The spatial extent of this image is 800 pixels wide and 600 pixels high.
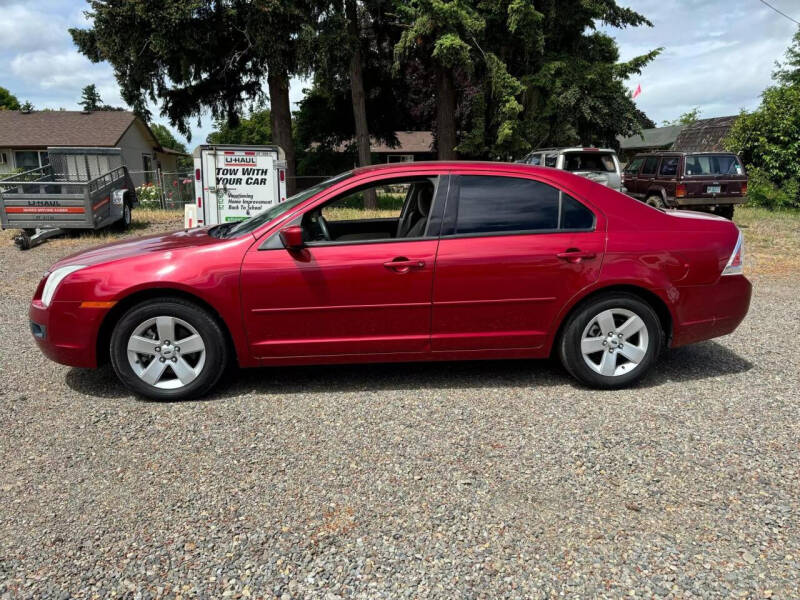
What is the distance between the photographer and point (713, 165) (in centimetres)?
1495

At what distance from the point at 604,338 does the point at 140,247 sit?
3437mm

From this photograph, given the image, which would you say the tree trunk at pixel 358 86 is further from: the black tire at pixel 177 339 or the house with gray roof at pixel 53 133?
the house with gray roof at pixel 53 133

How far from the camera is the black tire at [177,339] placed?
4000 mm

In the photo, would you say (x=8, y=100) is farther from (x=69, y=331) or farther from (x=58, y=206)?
(x=69, y=331)

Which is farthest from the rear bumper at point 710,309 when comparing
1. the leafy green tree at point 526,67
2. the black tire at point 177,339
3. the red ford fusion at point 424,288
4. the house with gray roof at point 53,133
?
the house with gray roof at point 53,133

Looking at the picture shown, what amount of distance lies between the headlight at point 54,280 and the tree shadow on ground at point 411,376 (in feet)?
2.47

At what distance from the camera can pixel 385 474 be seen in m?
3.21

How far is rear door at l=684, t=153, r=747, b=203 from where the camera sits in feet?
47.3

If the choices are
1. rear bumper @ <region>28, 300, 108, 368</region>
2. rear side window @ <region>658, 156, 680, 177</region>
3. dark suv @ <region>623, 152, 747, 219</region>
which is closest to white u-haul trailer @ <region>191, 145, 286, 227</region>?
rear bumper @ <region>28, 300, 108, 368</region>

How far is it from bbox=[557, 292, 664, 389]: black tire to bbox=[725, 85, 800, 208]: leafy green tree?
761 inches

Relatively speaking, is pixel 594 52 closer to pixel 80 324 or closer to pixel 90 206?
pixel 90 206

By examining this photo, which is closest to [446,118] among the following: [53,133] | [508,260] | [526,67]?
[526,67]

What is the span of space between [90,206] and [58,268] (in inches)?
370

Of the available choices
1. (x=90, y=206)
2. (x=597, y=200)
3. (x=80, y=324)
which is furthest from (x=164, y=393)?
(x=90, y=206)
